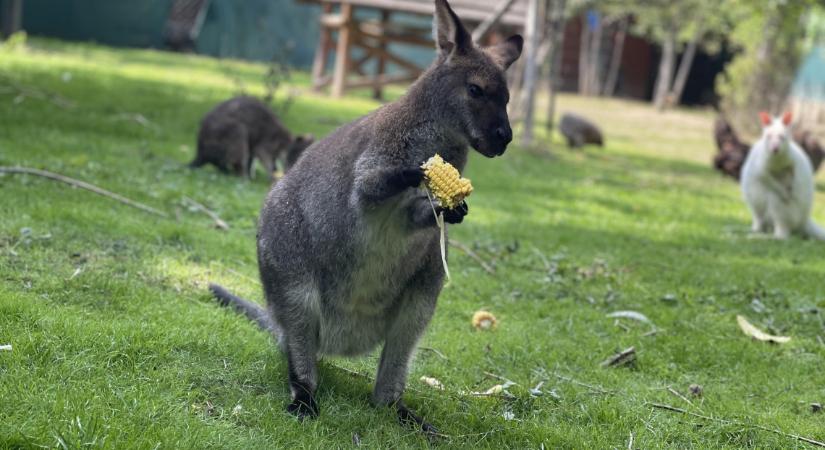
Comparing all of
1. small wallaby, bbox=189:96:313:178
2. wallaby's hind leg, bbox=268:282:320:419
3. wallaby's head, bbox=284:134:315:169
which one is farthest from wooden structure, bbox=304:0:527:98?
wallaby's hind leg, bbox=268:282:320:419

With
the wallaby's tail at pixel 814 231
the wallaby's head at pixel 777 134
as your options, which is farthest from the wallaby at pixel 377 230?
the wallaby's tail at pixel 814 231

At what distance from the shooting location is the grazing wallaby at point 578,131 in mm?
14594

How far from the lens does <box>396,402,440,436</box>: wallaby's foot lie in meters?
3.66

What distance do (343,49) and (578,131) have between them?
14.1 ft

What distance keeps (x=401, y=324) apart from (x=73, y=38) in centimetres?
1866

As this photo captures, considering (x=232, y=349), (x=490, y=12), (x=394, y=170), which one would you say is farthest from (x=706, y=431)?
(x=490, y=12)

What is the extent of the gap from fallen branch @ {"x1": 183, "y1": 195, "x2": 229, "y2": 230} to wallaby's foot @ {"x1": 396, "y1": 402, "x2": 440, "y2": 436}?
2926mm

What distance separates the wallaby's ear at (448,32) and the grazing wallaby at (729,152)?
1015 centimetres

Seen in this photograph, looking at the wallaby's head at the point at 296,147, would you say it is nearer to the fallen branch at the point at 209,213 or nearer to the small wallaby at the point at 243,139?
the small wallaby at the point at 243,139

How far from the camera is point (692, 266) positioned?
23.0ft

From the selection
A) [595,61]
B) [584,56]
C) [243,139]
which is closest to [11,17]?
[243,139]

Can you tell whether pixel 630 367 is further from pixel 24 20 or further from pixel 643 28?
pixel 643 28

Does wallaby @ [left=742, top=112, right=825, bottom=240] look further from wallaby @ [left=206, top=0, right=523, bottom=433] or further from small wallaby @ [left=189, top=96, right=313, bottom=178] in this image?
wallaby @ [left=206, top=0, right=523, bottom=433]

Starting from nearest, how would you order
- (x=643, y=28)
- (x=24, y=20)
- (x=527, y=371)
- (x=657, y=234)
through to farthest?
(x=527, y=371) → (x=657, y=234) → (x=24, y=20) → (x=643, y=28)
